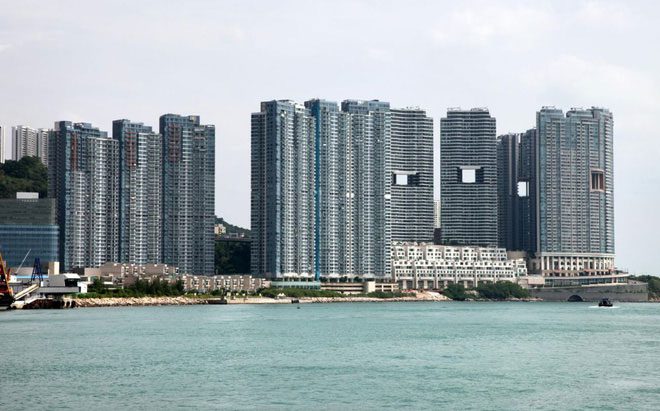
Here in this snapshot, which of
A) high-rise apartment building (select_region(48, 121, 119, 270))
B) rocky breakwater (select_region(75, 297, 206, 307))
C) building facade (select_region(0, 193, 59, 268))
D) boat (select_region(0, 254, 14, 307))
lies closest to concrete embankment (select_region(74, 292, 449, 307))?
rocky breakwater (select_region(75, 297, 206, 307))

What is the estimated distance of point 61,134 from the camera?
192625 millimetres

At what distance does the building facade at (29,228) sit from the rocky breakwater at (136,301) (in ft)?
84.3

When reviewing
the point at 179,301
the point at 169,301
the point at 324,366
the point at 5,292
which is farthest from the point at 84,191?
the point at 324,366

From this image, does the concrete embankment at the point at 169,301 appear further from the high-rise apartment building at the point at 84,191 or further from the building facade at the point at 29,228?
the high-rise apartment building at the point at 84,191

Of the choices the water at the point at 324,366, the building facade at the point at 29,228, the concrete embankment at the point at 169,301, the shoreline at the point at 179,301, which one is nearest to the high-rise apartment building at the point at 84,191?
the building facade at the point at 29,228

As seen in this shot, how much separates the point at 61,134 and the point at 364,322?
307 ft

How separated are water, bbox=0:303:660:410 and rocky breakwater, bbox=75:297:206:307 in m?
Result: 45.7

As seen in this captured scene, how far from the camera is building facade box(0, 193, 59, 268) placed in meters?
181

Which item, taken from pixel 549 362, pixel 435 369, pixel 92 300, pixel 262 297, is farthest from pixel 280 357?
pixel 262 297

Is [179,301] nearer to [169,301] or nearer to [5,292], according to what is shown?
[169,301]

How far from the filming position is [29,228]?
181m

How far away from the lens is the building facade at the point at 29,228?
180875 mm

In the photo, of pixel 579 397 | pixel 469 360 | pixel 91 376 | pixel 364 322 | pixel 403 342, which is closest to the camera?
pixel 579 397

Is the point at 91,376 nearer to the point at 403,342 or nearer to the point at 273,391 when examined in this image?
the point at 273,391
